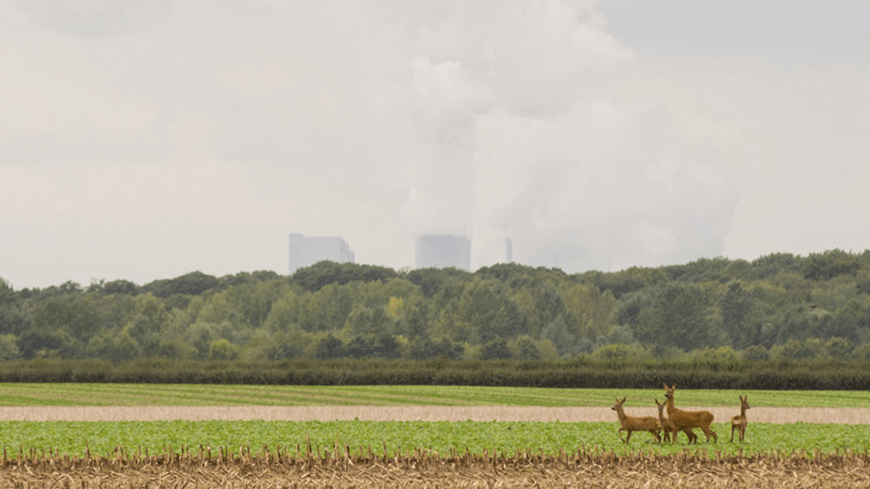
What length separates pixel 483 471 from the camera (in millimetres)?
22953

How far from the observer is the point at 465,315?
129500mm

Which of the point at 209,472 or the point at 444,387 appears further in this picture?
the point at 444,387

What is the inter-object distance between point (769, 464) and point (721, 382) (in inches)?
1499

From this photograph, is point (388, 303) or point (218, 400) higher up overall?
point (388, 303)

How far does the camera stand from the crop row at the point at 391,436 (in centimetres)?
2662

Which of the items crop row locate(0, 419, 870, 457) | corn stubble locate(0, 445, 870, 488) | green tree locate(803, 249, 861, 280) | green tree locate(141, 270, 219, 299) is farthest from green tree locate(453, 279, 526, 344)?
corn stubble locate(0, 445, 870, 488)

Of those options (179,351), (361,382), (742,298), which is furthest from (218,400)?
(742,298)

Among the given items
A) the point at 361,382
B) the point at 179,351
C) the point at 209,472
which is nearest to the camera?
the point at 209,472

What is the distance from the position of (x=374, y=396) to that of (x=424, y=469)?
1217 inches

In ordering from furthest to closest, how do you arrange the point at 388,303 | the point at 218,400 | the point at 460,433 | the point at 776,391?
the point at 388,303 → the point at 776,391 → the point at 218,400 → the point at 460,433

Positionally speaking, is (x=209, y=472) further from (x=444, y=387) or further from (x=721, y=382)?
(x=721, y=382)

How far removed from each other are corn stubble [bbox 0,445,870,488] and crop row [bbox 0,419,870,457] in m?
0.59

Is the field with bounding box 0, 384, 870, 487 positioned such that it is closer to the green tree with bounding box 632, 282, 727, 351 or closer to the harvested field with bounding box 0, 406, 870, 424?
the harvested field with bounding box 0, 406, 870, 424

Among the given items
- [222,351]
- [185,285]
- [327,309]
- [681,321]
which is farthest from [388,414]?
→ [185,285]
